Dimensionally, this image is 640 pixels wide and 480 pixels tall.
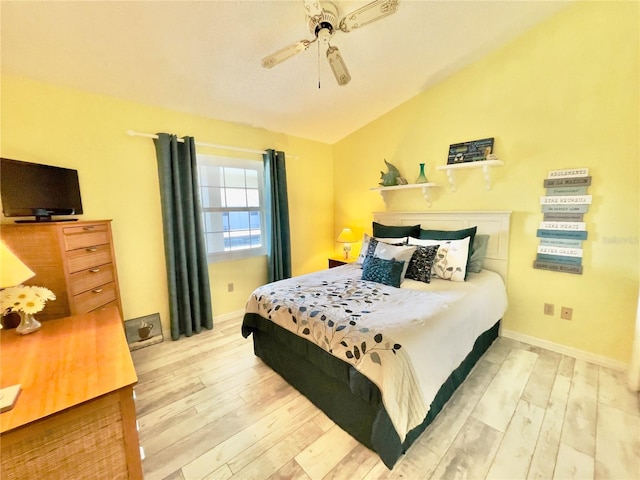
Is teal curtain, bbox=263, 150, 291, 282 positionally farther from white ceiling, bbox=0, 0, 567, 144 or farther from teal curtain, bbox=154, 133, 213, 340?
teal curtain, bbox=154, 133, 213, 340

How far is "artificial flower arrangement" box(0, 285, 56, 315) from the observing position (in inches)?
49.3

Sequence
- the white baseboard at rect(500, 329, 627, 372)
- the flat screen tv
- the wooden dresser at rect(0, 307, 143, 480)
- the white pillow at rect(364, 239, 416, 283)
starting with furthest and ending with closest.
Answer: the white pillow at rect(364, 239, 416, 283) < the white baseboard at rect(500, 329, 627, 372) < the flat screen tv < the wooden dresser at rect(0, 307, 143, 480)

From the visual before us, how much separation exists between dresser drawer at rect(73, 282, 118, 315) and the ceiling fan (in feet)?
6.87

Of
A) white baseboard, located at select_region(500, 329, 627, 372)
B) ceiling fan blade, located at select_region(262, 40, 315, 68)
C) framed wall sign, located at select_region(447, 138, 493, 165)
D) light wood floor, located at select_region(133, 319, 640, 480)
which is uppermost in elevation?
ceiling fan blade, located at select_region(262, 40, 315, 68)

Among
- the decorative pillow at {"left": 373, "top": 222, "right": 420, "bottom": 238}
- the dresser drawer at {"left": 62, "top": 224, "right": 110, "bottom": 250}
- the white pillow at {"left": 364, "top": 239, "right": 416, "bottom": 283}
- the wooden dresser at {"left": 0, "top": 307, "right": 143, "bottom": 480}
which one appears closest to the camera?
the wooden dresser at {"left": 0, "top": 307, "right": 143, "bottom": 480}

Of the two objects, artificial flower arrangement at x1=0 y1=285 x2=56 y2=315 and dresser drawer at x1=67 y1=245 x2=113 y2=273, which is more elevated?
dresser drawer at x1=67 y1=245 x2=113 y2=273

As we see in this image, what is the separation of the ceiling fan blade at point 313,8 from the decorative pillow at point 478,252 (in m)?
2.19

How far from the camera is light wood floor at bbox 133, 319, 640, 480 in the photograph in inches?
51.5

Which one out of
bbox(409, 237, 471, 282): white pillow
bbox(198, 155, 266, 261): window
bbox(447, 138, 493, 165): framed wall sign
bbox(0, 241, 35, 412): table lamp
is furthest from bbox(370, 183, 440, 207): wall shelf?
bbox(0, 241, 35, 412): table lamp

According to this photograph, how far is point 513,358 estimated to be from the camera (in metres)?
2.20

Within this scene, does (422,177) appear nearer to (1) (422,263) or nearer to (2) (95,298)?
(1) (422,263)

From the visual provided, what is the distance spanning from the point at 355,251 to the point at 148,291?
2.58 meters

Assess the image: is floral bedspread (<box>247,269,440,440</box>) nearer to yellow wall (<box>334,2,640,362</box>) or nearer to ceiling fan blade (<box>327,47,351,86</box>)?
yellow wall (<box>334,2,640,362</box>)

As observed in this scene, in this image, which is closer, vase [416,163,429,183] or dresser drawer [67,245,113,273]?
dresser drawer [67,245,113,273]
